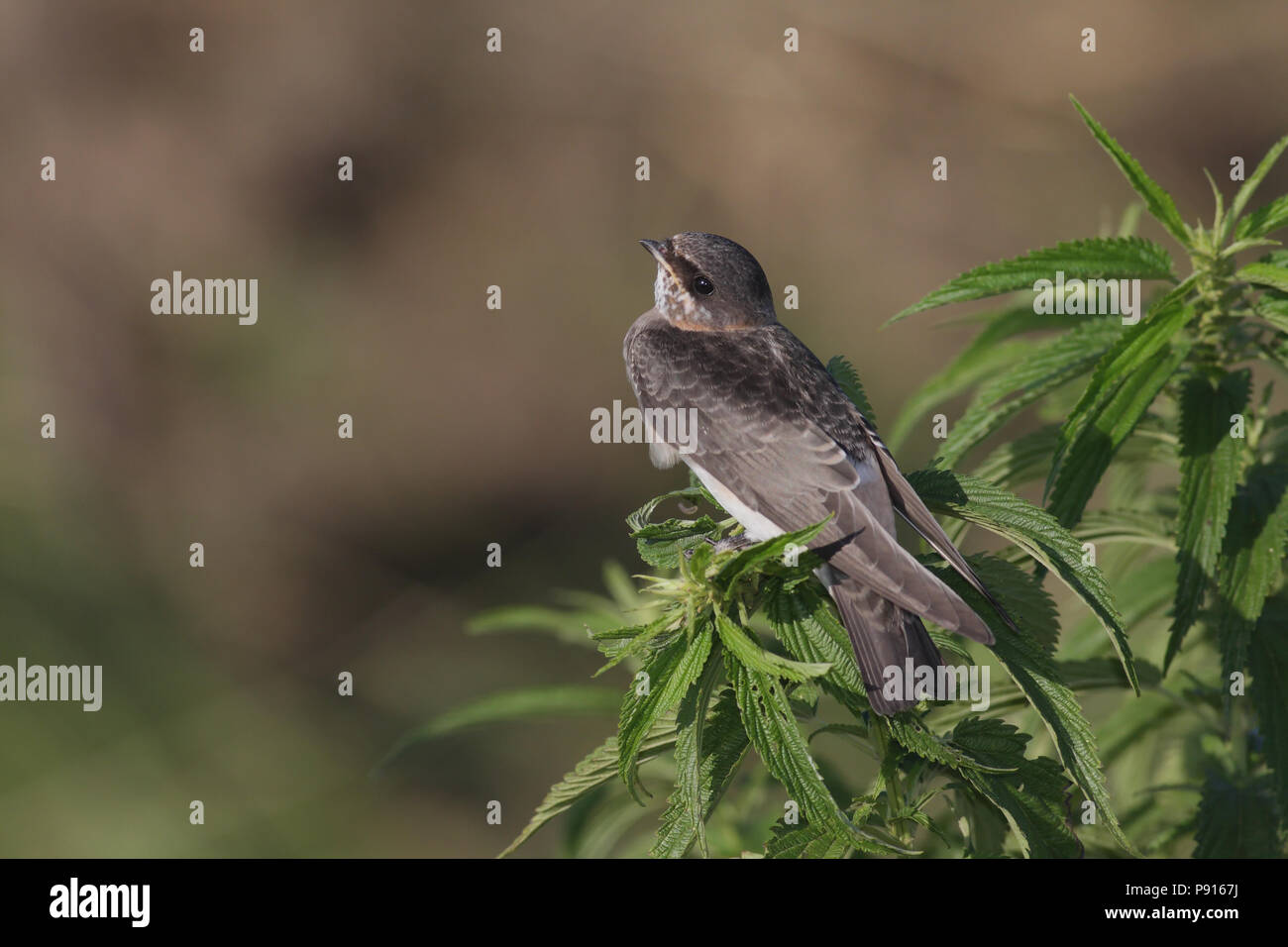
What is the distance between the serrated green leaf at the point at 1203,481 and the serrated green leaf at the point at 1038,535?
13.9 inches

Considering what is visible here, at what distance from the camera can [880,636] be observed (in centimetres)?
286

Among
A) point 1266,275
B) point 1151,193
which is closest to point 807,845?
point 1266,275

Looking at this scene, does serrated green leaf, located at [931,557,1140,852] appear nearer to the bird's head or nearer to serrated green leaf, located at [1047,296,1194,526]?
serrated green leaf, located at [1047,296,1194,526]

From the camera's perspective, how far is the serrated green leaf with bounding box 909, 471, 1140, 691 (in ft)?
8.59

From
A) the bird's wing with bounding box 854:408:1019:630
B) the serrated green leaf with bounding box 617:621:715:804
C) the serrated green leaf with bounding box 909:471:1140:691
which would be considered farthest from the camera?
the bird's wing with bounding box 854:408:1019:630

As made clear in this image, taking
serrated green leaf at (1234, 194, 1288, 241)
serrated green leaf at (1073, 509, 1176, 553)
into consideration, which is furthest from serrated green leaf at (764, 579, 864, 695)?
serrated green leaf at (1234, 194, 1288, 241)

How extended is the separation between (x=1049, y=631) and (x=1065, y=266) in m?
1.02

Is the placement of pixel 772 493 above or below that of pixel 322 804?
above

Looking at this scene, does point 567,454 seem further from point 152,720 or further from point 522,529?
point 152,720

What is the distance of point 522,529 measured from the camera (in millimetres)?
11461

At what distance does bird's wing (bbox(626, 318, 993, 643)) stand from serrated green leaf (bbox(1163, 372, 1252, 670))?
707mm

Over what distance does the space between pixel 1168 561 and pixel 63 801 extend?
8017 mm

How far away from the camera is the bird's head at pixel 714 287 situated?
4.35 metres
